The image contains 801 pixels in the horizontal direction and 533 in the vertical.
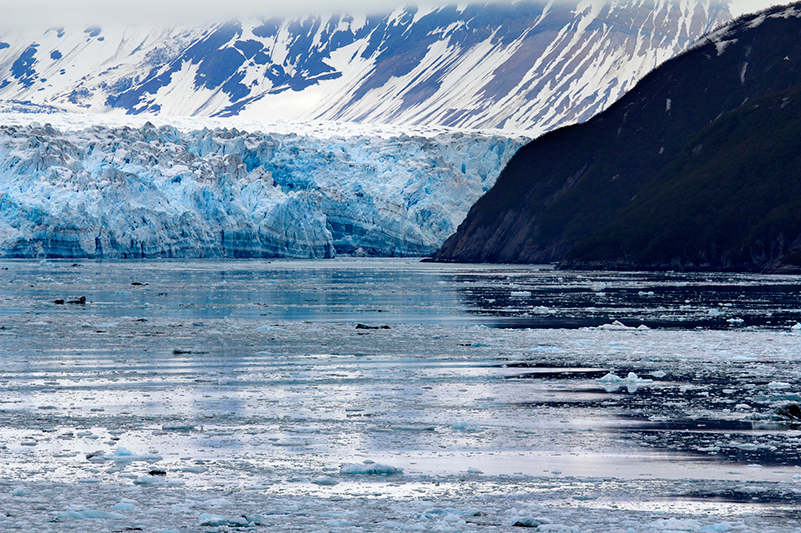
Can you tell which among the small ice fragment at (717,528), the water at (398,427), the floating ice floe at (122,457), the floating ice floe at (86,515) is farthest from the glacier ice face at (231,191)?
the small ice fragment at (717,528)

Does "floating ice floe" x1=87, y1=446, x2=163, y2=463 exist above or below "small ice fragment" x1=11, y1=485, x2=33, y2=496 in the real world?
below

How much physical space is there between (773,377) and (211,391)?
9.55m

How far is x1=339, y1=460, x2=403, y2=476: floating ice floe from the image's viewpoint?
9.70m

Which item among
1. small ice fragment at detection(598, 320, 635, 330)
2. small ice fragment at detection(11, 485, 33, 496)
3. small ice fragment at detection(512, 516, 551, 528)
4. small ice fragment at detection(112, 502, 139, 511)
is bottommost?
small ice fragment at detection(598, 320, 635, 330)

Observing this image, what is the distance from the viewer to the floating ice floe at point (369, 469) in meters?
9.70

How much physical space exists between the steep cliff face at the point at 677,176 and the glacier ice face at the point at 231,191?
23.9 ft

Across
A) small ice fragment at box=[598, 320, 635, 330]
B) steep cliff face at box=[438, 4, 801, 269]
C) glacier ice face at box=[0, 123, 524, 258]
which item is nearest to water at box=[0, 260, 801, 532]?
small ice fragment at box=[598, 320, 635, 330]

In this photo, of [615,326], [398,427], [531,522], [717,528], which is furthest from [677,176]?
[531,522]

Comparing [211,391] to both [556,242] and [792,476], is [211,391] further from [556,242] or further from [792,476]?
[556,242]

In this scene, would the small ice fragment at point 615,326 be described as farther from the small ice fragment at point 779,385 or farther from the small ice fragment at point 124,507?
the small ice fragment at point 124,507

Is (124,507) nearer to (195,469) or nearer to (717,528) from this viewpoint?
(195,469)

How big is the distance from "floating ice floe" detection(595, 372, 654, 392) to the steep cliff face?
6768 centimetres

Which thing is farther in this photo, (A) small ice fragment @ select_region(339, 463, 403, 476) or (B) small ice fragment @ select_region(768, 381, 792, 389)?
(B) small ice fragment @ select_region(768, 381, 792, 389)

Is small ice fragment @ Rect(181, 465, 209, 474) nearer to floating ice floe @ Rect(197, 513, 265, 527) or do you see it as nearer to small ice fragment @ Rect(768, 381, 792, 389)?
floating ice floe @ Rect(197, 513, 265, 527)
